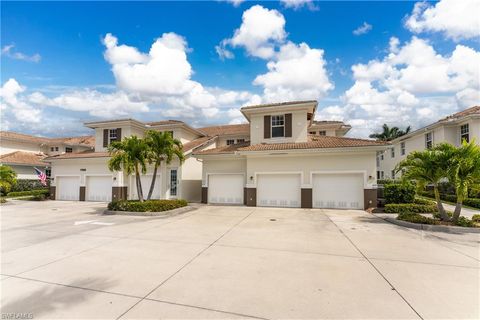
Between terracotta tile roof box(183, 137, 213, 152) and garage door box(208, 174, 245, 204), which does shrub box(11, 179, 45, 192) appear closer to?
terracotta tile roof box(183, 137, 213, 152)

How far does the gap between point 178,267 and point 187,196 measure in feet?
47.5

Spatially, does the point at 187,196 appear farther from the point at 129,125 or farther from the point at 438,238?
the point at 438,238

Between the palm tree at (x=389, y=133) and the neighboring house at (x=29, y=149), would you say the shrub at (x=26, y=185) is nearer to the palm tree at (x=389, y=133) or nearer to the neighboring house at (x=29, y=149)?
the neighboring house at (x=29, y=149)

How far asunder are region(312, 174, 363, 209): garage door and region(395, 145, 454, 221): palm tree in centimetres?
434

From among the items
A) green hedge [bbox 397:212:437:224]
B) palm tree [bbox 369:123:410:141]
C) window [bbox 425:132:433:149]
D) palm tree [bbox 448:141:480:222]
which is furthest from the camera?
palm tree [bbox 369:123:410:141]

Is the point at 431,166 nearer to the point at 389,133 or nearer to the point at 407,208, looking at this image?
the point at 407,208

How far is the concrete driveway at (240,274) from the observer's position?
354 cm

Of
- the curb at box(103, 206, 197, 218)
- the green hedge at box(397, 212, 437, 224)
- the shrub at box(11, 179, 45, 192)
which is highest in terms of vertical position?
the shrub at box(11, 179, 45, 192)

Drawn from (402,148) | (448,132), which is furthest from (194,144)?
(402,148)

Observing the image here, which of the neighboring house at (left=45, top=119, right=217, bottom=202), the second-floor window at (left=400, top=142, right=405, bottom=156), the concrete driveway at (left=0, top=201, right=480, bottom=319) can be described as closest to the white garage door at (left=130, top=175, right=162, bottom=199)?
the neighboring house at (left=45, top=119, right=217, bottom=202)

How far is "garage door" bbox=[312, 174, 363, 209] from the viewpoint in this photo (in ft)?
47.7

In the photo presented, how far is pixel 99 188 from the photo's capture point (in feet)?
65.5

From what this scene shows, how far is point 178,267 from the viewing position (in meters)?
5.12

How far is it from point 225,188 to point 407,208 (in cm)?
1109
